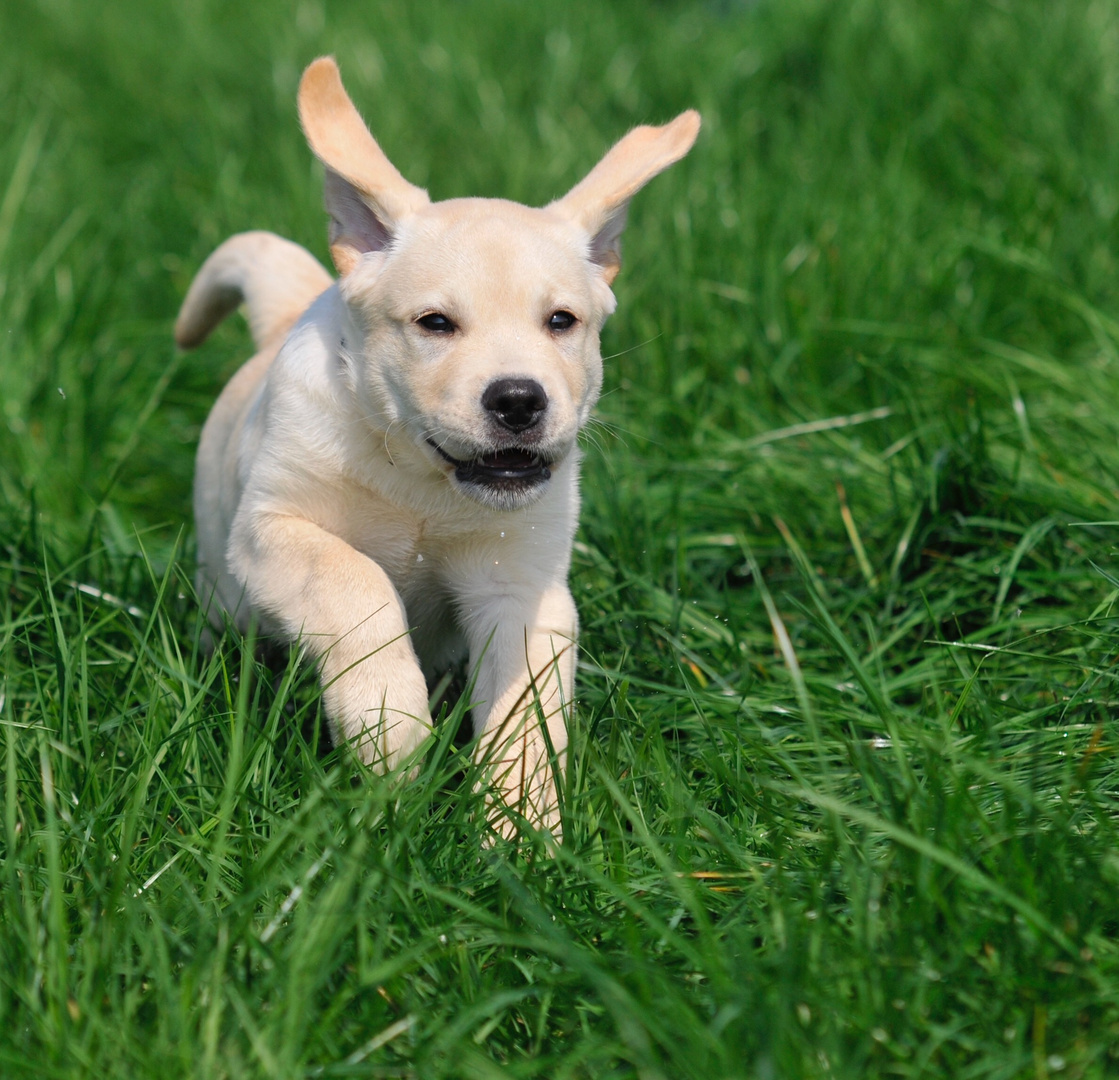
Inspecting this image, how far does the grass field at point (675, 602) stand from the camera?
1948 millimetres

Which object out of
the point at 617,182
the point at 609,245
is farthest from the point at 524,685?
the point at 617,182

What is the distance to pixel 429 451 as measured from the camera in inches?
113

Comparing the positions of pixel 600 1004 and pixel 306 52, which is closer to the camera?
pixel 600 1004

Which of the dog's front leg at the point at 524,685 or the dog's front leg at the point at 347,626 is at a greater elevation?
the dog's front leg at the point at 347,626

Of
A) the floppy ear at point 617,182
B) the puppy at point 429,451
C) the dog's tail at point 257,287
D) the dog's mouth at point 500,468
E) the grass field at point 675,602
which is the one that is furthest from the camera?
the dog's tail at point 257,287

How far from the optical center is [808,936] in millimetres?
2076

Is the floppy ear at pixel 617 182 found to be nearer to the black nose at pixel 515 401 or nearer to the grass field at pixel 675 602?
the grass field at pixel 675 602

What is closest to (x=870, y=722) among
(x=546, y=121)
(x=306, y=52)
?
(x=546, y=121)

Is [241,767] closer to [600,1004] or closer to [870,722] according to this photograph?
[600,1004]

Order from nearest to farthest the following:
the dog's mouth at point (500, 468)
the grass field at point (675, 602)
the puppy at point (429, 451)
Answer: the grass field at point (675, 602) < the puppy at point (429, 451) < the dog's mouth at point (500, 468)

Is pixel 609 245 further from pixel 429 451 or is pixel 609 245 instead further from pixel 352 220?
pixel 429 451

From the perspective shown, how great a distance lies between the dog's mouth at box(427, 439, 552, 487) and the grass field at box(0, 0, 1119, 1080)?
509 mm

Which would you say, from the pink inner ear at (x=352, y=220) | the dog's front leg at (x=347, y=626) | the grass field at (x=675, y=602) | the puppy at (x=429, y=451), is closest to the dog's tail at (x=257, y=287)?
the grass field at (x=675, y=602)

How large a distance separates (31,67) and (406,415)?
5.97 meters
